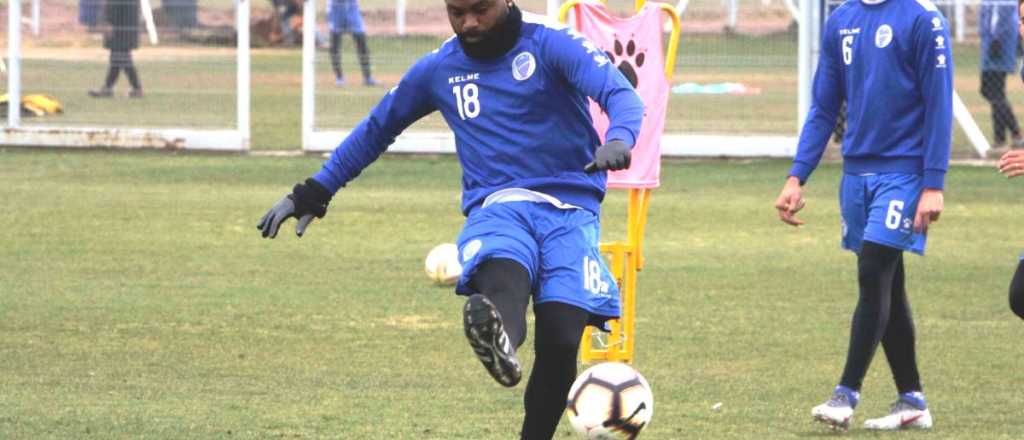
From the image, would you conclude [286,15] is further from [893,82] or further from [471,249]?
[471,249]

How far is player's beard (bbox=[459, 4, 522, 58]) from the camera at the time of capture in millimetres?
7070

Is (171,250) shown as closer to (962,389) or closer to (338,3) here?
(962,389)

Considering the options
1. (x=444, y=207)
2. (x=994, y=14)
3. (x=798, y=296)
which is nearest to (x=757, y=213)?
(x=444, y=207)

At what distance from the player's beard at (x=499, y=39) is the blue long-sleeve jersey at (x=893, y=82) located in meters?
1.88

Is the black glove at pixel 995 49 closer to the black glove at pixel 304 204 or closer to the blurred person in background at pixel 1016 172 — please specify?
the blurred person in background at pixel 1016 172

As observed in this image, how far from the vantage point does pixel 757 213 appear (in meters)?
17.0

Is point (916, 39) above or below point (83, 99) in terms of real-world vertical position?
above

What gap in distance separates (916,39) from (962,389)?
1912mm

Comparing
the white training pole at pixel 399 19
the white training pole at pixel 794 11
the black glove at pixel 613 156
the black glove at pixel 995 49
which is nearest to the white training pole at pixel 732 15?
the white training pole at pixel 794 11

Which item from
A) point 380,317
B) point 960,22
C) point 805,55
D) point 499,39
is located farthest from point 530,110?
point 960,22

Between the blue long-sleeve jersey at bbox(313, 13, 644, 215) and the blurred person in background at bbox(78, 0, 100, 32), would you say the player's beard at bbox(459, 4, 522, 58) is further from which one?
the blurred person in background at bbox(78, 0, 100, 32)

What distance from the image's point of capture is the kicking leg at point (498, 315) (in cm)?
637

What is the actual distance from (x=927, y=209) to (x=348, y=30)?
15.9m

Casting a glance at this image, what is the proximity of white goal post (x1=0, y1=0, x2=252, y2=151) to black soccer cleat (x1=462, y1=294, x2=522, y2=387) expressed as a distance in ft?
53.0
